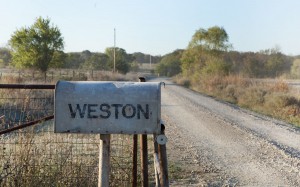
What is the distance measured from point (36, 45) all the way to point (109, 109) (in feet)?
107

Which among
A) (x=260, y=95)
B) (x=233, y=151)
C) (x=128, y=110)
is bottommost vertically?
(x=233, y=151)

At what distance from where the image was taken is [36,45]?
3394 centimetres

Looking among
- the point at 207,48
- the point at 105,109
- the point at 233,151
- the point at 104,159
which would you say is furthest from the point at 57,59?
the point at 105,109

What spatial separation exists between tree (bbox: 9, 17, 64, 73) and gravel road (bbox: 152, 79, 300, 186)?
23.1 m

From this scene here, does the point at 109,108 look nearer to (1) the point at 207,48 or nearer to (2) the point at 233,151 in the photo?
(2) the point at 233,151

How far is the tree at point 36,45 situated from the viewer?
33.8 metres

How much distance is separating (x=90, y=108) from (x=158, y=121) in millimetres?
671

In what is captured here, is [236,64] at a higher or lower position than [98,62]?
lower

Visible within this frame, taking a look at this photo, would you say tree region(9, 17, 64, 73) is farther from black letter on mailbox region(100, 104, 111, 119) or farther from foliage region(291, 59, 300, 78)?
foliage region(291, 59, 300, 78)

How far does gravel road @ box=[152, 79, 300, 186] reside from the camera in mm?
6406

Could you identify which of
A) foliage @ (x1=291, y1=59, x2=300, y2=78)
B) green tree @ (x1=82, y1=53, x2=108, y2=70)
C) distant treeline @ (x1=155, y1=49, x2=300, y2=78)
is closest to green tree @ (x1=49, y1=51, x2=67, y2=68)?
distant treeline @ (x1=155, y1=49, x2=300, y2=78)

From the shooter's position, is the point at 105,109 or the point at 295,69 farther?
the point at 295,69

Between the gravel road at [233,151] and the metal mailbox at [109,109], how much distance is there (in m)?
2.87

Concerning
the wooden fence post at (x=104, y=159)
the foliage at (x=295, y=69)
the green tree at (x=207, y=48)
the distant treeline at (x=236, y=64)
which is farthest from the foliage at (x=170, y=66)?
the wooden fence post at (x=104, y=159)
